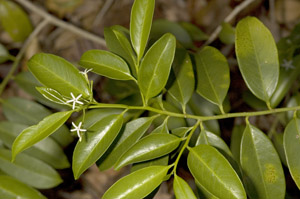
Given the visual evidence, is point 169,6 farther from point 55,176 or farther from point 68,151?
point 55,176

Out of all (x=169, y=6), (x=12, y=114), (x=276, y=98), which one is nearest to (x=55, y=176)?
(x=12, y=114)

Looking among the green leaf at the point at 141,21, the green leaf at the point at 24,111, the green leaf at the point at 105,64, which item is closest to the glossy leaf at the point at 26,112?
the green leaf at the point at 24,111

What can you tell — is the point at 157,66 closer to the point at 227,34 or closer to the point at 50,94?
the point at 50,94

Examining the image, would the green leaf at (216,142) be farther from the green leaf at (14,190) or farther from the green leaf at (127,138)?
the green leaf at (14,190)

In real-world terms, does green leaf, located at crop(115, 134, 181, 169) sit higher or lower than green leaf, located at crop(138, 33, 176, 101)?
lower

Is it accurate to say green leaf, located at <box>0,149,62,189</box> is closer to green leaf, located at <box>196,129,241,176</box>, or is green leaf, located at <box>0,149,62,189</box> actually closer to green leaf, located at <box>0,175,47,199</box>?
green leaf, located at <box>0,175,47,199</box>

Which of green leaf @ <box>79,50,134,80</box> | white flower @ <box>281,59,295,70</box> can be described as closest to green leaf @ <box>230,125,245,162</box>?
white flower @ <box>281,59,295,70</box>

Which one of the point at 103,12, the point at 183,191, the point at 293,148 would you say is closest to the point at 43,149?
the point at 183,191
